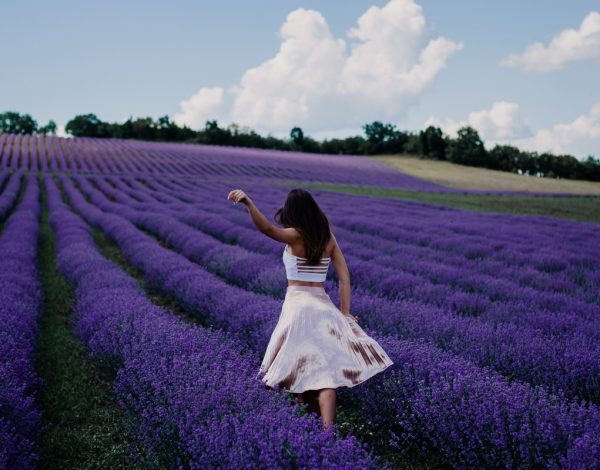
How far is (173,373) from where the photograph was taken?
2.65 meters

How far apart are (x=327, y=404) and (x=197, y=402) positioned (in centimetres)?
65

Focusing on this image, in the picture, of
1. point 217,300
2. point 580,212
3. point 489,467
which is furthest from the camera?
point 580,212

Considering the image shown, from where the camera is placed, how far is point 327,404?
8.40 ft

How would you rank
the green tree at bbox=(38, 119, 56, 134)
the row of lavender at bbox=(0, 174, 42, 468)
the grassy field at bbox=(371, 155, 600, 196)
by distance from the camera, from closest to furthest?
the row of lavender at bbox=(0, 174, 42, 468), the grassy field at bbox=(371, 155, 600, 196), the green tree at bbox=(38, 119, 56, 134)

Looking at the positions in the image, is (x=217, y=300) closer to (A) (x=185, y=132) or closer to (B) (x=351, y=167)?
(B) (x=351, y=167)

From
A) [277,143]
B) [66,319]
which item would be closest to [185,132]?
[277,143]

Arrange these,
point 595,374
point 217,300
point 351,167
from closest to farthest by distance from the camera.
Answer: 1. point 595,374
2. point 217,300
3. point 351,167

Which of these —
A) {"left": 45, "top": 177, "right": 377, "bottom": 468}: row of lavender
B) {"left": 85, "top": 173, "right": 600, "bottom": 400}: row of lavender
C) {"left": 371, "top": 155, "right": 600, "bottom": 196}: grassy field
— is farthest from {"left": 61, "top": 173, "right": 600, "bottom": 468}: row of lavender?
{"left": 371, "top": 155, "right": 600, "bottom": 196}: grassy field

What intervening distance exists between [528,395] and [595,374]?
0.96 meters

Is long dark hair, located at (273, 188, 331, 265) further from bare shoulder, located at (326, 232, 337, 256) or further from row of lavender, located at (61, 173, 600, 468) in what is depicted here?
row of lavender, located at (61, 173, 600, 468)

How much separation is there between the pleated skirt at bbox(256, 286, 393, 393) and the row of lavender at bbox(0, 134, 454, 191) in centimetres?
2825

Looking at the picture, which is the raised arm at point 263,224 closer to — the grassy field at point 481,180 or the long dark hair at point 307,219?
the long dark hair at point 307,219

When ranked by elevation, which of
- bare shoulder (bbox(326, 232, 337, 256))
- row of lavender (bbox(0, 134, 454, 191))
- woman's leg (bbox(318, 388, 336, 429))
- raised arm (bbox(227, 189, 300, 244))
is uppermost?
raised arm (bbox(227, 189, 300, 244))

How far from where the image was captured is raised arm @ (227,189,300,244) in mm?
2520
